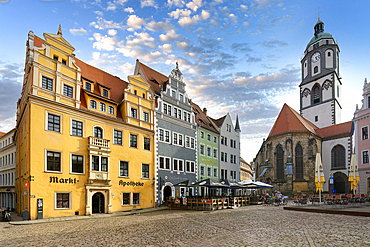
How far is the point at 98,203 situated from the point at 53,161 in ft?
19.2

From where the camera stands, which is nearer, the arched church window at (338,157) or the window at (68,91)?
the window at (68,91)

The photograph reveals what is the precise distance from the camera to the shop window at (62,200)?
2169 cm

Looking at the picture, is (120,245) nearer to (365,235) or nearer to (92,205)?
(365,235)

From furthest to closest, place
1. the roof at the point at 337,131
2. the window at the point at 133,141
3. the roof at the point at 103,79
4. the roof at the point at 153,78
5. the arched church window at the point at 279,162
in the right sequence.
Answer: the arched church window at the point at 279,162 → the roof at the point at 337,131 → the roof at the point at 153,78 → the window at the point at 133,141 → the roof at the point at 103,79

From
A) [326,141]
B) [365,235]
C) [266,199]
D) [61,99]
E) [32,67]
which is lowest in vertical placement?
[266,199]

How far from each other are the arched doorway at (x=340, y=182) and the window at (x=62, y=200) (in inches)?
1957

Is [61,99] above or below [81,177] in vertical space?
above

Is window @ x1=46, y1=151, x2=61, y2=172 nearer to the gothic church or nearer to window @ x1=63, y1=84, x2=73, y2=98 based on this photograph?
window @ x1=63, y1=84, x2=73, y2=98

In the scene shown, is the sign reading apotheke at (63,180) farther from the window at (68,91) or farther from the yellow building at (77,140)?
the window at (68,91)

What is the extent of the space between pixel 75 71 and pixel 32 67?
3857mm

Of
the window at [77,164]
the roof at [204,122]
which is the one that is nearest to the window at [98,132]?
the window at [77,164]

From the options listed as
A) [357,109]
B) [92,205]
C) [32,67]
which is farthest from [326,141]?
[32,67]

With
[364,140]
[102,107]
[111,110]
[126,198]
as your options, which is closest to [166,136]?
[111,110]

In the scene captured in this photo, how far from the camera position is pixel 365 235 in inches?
453
